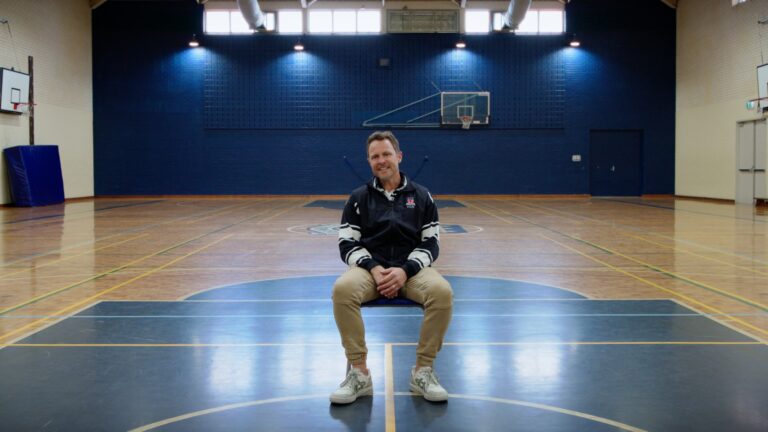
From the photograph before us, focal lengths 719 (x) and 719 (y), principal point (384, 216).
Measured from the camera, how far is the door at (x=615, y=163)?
26.7 metres

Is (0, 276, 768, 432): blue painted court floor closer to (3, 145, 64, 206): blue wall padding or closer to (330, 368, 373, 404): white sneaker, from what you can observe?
(330, 368, 373, 404): white sneaker

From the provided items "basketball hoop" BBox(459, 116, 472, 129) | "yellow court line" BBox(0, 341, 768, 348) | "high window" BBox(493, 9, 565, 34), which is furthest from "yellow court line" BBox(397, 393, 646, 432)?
"high window" BBox(493, 9, 565, 34)

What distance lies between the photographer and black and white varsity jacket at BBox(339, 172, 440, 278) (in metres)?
4.03

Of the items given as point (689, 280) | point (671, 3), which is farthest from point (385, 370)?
point (671, 3)

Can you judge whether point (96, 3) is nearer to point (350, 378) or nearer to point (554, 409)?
point (350, 378)

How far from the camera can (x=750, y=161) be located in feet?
69.8

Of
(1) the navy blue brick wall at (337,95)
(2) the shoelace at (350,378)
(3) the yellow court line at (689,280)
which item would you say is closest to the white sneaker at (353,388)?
(2) the shoelace at (350,378)

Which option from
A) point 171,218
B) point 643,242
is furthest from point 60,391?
point 171,218

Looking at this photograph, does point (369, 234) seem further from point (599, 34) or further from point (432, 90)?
point (599, 34)

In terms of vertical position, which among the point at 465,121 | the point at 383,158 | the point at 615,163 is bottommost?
the point at 383,158

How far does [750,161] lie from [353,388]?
68.9 feet

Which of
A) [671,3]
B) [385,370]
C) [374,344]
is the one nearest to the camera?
[385,370]

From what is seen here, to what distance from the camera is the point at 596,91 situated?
86.1 ft

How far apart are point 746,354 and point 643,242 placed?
A: 6796mm
